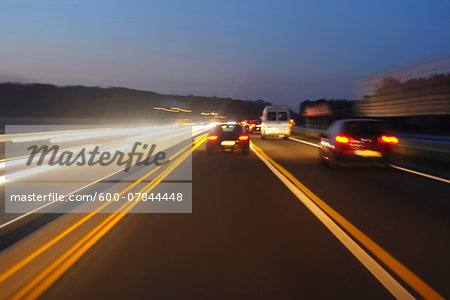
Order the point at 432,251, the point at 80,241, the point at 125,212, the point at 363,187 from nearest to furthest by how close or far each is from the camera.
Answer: the point at 432,251
the point at 80,241
the point at 125,212
the point at 363,187

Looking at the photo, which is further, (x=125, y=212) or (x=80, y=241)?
(x=125, y=212)

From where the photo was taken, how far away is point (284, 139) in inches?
1537

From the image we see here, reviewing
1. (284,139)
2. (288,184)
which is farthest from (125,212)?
(284,139)

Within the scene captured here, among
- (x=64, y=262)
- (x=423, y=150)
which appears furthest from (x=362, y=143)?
(x=64, y=262)

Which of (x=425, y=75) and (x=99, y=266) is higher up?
(x=425, y=75)

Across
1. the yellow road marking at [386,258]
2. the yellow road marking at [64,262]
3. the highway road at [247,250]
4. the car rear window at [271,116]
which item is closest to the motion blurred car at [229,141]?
the highway road at [247,250]

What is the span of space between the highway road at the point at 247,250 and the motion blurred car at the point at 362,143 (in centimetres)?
476

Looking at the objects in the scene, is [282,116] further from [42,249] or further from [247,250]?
[42,249]

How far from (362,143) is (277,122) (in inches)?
861

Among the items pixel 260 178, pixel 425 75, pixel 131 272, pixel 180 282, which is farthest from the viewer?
pixel 425 75

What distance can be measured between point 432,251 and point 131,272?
3.80 metres

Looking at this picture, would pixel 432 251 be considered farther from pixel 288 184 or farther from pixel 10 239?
pixel 288 184

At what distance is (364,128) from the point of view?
16375 millimetres

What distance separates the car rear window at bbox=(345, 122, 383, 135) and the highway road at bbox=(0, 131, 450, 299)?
5187 mm
